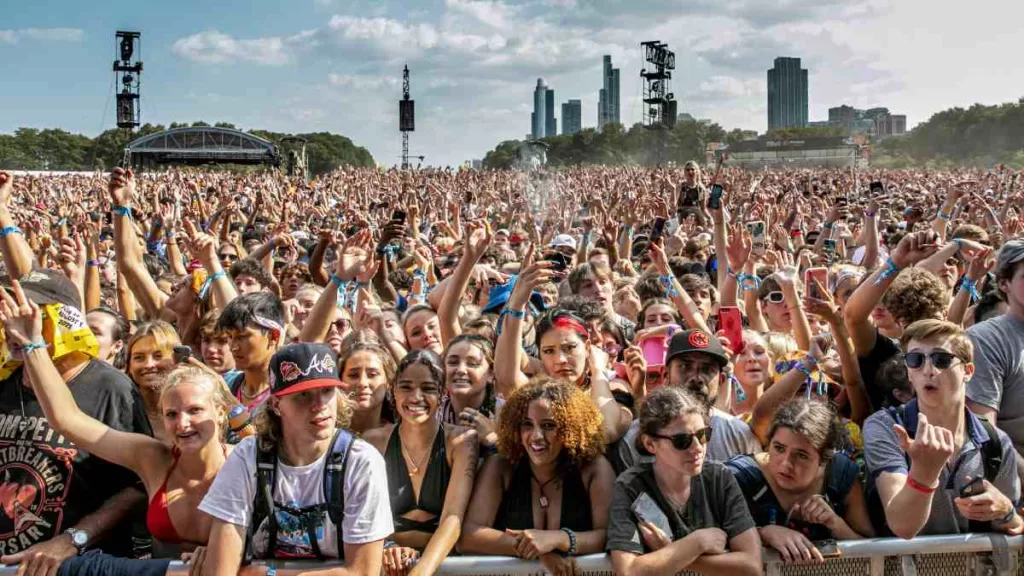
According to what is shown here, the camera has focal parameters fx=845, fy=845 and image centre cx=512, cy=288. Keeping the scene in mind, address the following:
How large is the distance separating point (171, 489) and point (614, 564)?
1.70m

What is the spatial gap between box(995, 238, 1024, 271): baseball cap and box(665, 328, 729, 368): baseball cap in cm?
125

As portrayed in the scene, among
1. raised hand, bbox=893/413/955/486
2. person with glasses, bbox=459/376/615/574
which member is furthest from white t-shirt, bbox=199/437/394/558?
raised hand, bbox=893/413/955/486

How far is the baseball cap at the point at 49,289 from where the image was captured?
140 inches

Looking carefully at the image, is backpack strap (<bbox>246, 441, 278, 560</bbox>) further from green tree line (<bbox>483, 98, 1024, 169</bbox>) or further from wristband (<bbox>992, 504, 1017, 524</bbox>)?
green tree line (<bbox>483, 98, 1024, 169</bbox>)

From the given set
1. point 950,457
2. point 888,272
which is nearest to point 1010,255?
point 888,272

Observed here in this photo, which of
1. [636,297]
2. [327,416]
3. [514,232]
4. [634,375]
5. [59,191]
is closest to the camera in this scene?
[327,416]

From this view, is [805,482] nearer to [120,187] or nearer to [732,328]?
[732,328]

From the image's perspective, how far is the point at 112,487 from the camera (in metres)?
3.45

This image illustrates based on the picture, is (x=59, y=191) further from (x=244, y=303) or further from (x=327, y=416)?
(x=327, y=416)

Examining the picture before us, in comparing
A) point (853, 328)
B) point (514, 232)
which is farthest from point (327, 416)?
point (514, 232)

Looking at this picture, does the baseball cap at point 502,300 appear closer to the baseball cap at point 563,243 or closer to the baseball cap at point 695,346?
the baseball cap at point 695,346

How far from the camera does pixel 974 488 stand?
3.08m

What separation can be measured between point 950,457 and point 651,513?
1.11 meters

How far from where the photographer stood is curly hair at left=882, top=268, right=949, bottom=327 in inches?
165
